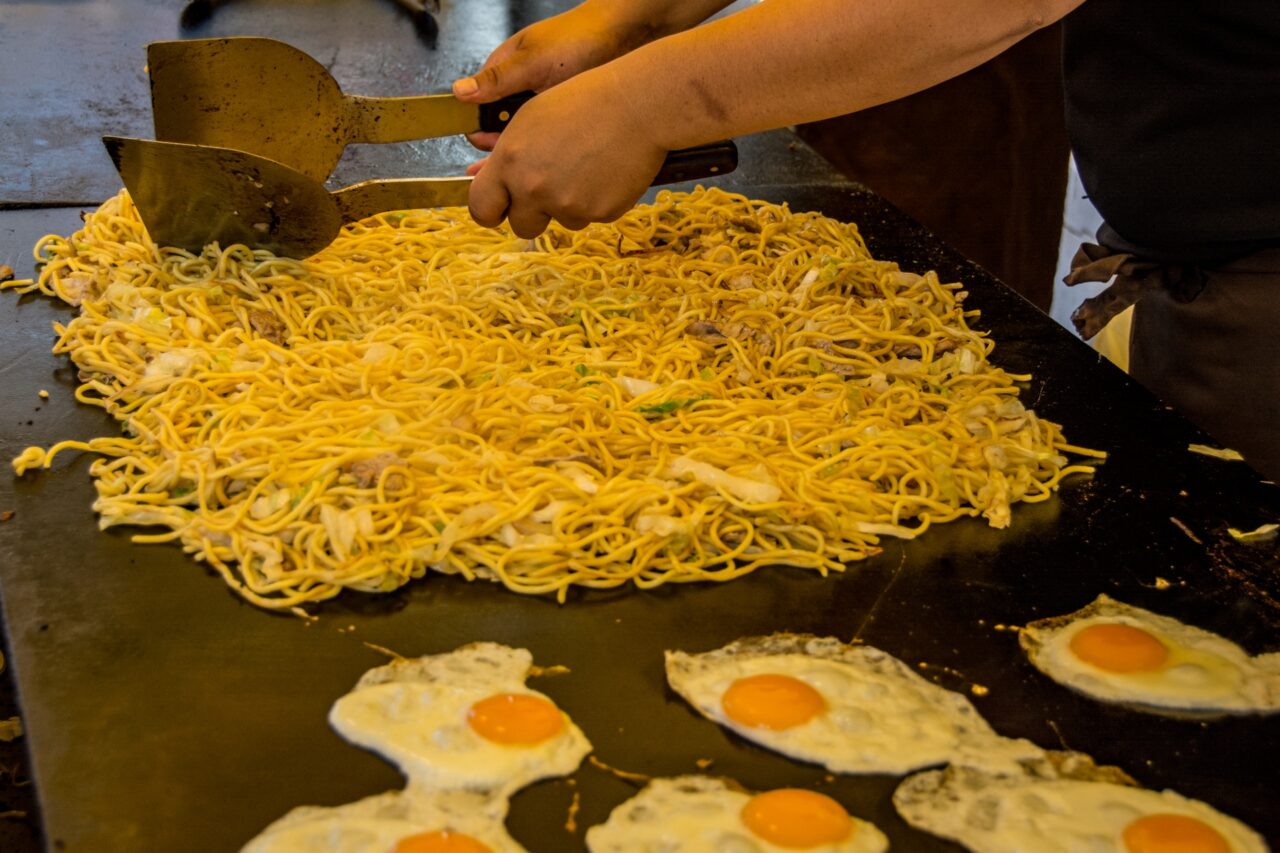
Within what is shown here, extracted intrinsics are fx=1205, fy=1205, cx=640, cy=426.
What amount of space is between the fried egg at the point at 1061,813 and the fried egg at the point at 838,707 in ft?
0.15

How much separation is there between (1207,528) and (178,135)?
103 inches

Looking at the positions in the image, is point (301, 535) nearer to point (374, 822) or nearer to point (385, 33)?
point (374, 822)

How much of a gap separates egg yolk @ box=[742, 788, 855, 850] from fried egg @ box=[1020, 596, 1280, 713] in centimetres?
53

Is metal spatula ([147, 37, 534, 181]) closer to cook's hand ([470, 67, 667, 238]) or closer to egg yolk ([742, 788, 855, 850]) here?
cook's hand ([470, 67, 667, 238])

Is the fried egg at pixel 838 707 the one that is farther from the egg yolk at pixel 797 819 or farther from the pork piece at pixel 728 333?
the pork piece at pixel 728 333

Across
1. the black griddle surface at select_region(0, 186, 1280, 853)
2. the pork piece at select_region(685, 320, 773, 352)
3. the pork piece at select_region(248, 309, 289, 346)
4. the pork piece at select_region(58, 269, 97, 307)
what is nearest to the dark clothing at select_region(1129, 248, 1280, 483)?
the black griddle surface at select_region(0, 186, 1280, 853)

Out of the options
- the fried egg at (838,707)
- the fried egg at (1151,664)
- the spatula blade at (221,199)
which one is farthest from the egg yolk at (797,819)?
the spatula blade at (221,199)

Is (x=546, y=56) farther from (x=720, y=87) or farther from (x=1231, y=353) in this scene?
(x=1231, y=353)

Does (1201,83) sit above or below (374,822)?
above

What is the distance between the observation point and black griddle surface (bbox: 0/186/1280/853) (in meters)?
1.70

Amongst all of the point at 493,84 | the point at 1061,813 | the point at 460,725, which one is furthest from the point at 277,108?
the point at 1061,813

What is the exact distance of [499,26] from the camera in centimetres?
563

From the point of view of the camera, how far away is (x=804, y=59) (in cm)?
221

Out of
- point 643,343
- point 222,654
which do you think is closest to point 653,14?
point 643,343
